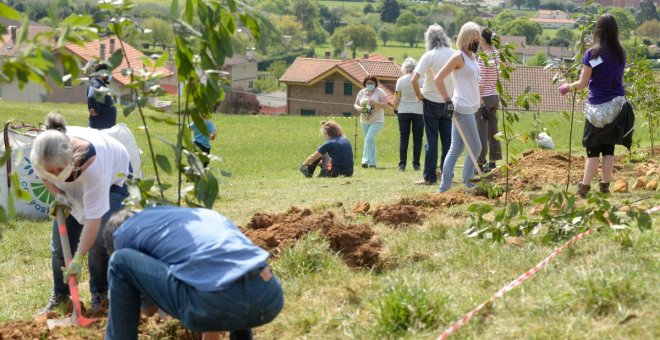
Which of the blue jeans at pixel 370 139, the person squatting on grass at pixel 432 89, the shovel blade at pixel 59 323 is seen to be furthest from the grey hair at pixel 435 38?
the shovel blade at pixel 59 323

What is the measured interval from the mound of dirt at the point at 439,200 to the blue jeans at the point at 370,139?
7032 mm

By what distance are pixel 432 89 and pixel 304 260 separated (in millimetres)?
5124

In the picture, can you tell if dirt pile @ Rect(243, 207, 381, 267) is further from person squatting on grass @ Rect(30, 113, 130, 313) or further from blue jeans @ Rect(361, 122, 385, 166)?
blue jeans @ Rect(361, 122, 385, 166)

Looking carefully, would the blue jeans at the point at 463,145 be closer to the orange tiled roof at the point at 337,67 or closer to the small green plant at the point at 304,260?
the small green plant at the point at 304,260

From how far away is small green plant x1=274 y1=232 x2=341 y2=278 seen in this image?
20.5 feet

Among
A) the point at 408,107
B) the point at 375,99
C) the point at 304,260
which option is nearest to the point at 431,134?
the point at 408,107

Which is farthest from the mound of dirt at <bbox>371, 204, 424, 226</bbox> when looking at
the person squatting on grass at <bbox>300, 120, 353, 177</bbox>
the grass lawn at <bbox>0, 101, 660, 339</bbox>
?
the person squatting on grass at <bbox>300, 120, 353, 177</bbox>

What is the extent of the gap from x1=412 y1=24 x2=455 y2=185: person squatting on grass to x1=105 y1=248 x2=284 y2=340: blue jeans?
Result: 665 centimetres

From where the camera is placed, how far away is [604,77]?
8.16m

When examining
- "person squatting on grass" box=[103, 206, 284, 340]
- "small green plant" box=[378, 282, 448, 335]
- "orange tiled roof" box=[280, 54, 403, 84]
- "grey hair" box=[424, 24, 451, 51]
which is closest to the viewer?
"person squatting on grass" box=[103, 206, 284, 340]

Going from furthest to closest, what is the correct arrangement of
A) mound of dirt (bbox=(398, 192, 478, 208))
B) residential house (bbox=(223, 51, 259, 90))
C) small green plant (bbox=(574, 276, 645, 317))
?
residential house (bbox=(223, 51, 259, 90))
mound of dirt (bbox=(398, 192, 478, 208))
small green plant (bbox=(574, 276, 645, 317))

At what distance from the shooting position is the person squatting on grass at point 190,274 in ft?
14.1

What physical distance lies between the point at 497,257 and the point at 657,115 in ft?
26.5

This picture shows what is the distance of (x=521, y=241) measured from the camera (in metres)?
6.38
